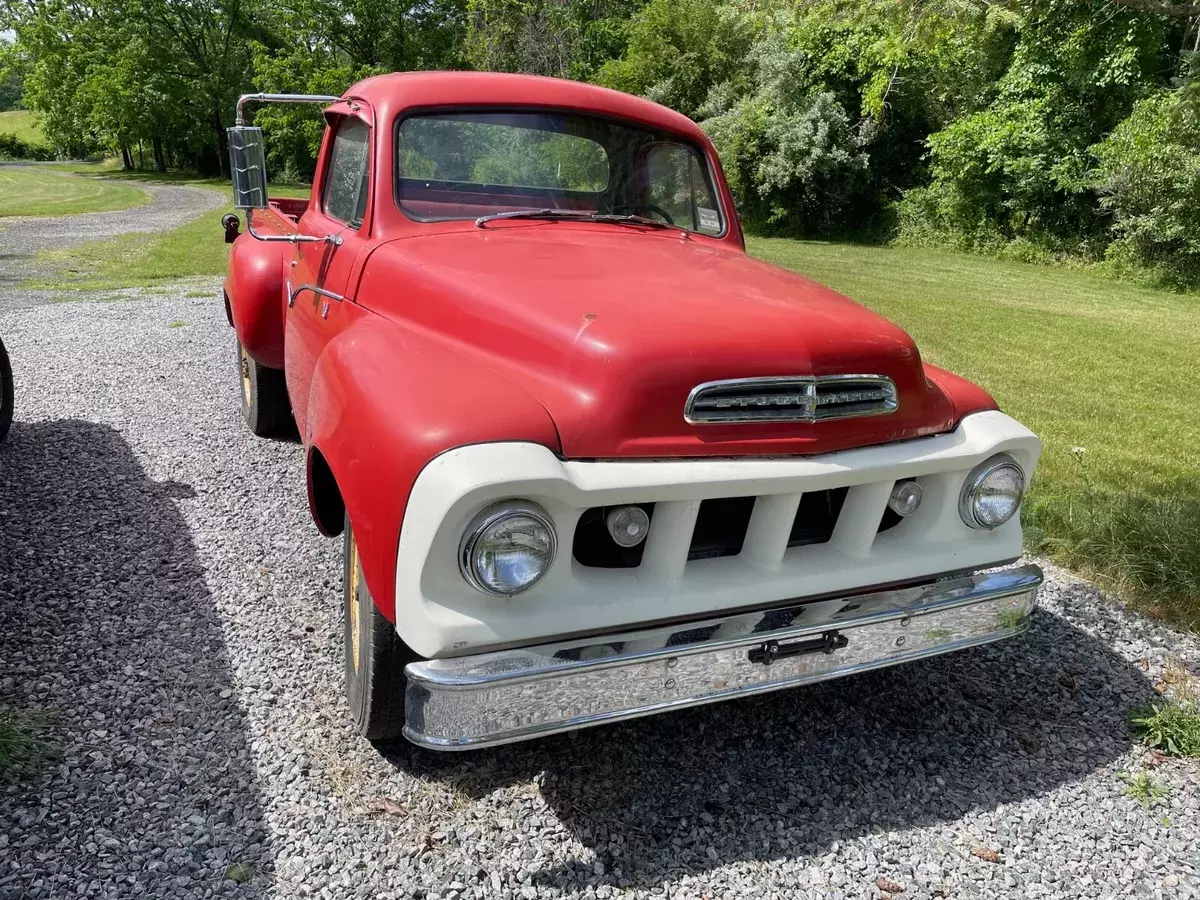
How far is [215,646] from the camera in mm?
3000

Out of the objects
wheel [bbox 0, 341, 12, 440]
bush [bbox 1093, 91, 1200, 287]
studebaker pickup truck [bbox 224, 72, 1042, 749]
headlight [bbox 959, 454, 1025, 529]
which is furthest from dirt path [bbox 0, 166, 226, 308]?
bush [bbox 1093, 91, 1200, 287]

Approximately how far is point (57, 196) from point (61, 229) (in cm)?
910

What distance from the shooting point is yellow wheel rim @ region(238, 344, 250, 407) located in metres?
5.04

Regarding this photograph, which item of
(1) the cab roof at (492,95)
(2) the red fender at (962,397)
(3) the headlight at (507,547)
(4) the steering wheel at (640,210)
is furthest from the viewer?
(4) the steering wheel at (640,210)

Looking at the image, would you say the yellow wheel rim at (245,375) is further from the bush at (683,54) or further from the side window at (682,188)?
the bush at (683,54)

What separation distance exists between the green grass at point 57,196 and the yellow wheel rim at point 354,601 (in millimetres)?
20164

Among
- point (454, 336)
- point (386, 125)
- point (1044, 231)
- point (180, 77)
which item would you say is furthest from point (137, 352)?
point (180, 77)

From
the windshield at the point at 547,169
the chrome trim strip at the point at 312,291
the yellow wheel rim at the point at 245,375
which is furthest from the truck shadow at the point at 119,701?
the windshield at the point at 547,169

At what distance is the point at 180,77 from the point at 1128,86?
33.8 meters

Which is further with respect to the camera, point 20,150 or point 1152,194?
point 20,150

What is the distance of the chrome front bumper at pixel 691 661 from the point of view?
6.18ft

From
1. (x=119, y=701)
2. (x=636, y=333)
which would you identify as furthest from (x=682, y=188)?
(x=119, y=701)

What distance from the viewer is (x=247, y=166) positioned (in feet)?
10.7

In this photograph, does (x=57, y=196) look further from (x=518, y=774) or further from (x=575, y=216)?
(x=518, y=774)
